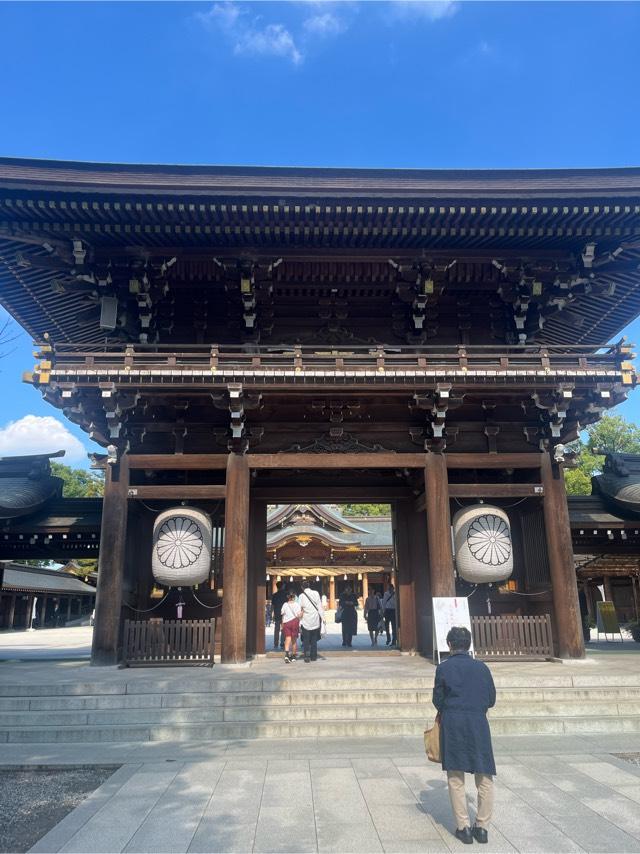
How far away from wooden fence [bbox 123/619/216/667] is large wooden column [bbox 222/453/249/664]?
0.36m

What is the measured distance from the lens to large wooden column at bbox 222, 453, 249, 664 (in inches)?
420

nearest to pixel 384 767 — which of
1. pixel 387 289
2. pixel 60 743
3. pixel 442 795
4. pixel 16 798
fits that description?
pixel 442 795

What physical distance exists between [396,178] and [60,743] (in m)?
11.2

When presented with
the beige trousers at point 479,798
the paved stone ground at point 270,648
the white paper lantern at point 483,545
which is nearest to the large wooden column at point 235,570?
the paved stone ground at point 270,648

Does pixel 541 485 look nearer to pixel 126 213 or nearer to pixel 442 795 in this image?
pixel 442 795

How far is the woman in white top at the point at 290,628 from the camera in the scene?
39.8 feet

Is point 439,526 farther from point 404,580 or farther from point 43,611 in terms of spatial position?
point 43,611

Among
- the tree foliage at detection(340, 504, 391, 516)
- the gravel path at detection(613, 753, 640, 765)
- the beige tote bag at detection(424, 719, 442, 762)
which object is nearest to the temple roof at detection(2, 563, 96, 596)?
the gravel path at detection(613, 753, 640, 765)

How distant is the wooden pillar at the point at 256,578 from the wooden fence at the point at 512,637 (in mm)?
4981

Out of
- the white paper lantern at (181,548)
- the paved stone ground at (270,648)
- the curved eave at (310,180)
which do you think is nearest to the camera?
the curved eave at (310,180)

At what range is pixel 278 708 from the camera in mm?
8234

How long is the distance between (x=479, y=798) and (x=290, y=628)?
840cm

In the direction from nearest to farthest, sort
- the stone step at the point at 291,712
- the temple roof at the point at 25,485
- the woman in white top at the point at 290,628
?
the stone step at the point at 291,712
the woman in white top at the point at 290,628
the temple roof at the point at 25,485

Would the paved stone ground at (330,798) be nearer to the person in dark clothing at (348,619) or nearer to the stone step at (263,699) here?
the stone step at (263,699)
